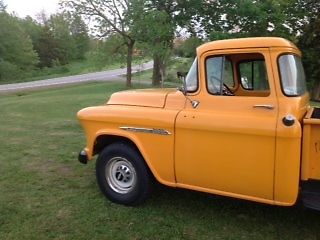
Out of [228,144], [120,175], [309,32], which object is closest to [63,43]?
[309,32]

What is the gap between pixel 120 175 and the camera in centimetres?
521

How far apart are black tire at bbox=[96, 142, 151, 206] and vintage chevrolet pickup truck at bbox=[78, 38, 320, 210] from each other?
0.01 m

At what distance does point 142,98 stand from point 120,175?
998mm

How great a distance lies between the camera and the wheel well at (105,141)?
510 cm

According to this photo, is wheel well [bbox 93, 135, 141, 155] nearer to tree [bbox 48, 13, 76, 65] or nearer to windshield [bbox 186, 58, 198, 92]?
windshield [bbox 186, 58, 198, 92]

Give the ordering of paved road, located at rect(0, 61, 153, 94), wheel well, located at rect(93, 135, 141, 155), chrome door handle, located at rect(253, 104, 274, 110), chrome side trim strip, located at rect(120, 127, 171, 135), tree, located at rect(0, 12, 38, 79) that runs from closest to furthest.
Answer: chrome door handle, located at rect(253, 104, 274, 110) → chrome side trim strip, located at rect(120, 127, 171, 135) → wheel well, located at rect(93, 135, 141, 155) → paved road, located at rect(0, 61, 153, 94) → tree, located at rect(0, 12, 38, 79)

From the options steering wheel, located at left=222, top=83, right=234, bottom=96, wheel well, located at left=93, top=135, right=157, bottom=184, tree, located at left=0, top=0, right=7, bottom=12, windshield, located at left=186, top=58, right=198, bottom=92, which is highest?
tree, located at left=0, top=0, right=7, bottom=12

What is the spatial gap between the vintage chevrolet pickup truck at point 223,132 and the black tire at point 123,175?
0.01 metres

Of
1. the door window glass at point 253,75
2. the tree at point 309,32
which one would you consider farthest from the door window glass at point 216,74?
the tree at point 309,32

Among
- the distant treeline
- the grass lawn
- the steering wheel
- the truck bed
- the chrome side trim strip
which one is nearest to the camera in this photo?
the truck bed

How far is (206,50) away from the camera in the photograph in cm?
441

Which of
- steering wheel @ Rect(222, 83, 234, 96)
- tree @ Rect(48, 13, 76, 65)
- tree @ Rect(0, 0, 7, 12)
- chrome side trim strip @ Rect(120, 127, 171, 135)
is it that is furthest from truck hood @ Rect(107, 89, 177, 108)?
tree @ Rect(48, 13, 76, 65)

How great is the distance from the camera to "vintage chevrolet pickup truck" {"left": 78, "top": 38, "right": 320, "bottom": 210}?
3.96 metres

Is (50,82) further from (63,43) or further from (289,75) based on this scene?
(289,75)
